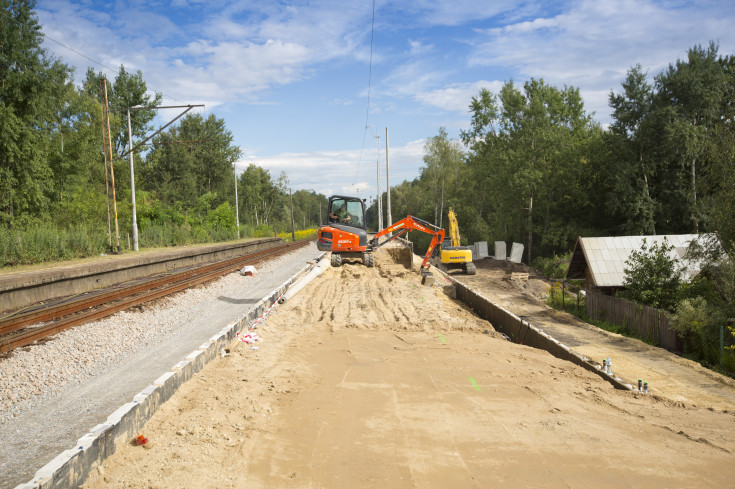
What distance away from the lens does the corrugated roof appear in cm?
2070

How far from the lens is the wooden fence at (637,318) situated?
14203mm

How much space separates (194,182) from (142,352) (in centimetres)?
5767

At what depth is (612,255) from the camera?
21797 millimetres

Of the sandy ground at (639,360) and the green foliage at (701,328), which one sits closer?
the sandy ground at (639,360)

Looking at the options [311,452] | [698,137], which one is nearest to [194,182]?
[698,137]

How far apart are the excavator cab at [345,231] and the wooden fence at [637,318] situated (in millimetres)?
9298

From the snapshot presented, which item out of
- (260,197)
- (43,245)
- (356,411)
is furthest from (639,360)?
(260,197)

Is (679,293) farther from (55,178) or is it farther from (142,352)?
(55,178)

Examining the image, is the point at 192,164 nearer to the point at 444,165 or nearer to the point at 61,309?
the point at 444,165

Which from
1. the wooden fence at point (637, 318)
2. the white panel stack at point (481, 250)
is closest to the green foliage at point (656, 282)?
the wooden fence at point (637, 318)

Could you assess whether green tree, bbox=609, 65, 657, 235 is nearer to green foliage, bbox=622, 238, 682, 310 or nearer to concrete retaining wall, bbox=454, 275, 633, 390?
green foliage, bbox=622, 238, 682, 310

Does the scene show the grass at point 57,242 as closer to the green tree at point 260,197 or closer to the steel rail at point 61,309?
the steel rail at point 61,309

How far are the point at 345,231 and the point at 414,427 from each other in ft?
53.0

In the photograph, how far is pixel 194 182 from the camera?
6353 centimetres
